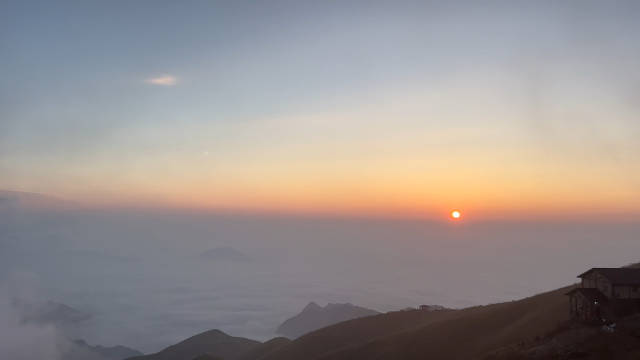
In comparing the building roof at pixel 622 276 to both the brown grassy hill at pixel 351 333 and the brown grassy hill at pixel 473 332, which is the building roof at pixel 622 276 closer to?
the brown grassy hill at pixel 473 332

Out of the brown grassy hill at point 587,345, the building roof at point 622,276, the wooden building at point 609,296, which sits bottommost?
the brown grassy hill at point 587,345

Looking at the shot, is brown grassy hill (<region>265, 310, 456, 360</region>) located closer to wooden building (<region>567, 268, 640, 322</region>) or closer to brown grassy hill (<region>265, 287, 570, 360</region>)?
brown grassy hill (<region>265, 287, 570, 360</region>)

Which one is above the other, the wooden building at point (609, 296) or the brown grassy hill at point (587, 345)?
the wooden building at point (609, 296)

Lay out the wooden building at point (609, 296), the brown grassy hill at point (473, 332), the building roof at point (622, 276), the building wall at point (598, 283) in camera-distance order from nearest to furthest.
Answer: the wooden building at point (609, 296) → the building roof at point (622, 276) → the building wall at point (598, 283) → the brown grassy hill at point (473, 332)

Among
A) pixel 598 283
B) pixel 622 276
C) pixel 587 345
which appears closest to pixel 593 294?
pixel 598 283

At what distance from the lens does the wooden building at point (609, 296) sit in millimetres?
61188

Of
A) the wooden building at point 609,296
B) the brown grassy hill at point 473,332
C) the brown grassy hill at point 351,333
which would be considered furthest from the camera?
the brown grassy hill at point 351,333

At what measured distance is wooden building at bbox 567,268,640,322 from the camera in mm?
61188

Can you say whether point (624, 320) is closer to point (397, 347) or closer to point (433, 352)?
point (433, 352)

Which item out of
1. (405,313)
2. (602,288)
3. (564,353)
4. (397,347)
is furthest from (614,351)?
(405,313)

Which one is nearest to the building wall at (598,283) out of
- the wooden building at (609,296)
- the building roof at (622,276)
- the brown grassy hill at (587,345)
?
the wooden building at (609,296)

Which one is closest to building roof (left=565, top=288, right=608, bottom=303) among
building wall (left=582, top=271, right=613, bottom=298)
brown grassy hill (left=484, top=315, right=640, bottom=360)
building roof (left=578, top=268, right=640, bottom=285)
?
building wall (left=582, top=271, right=613, bottom=298)

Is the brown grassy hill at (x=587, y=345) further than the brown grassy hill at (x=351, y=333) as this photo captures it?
No

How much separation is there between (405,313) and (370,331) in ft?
35.7
